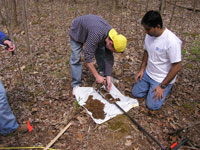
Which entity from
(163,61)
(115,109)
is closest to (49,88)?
(115,109)

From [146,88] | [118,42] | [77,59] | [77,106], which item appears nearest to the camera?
[118,42]

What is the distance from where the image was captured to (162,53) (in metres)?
2.99

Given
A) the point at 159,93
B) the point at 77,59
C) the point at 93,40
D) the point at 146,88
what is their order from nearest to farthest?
the point at 93,40
the point at 159,93
the point at 77,59
the point at 146,88

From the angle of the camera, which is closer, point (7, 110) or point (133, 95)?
point (7, 110)

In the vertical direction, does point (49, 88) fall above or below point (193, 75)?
below

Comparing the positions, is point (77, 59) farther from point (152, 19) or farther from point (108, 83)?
point (152, 19)

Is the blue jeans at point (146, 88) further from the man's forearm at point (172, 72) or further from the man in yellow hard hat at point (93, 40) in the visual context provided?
the man in yellow hard hat at point (93, 40)

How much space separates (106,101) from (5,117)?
185cm

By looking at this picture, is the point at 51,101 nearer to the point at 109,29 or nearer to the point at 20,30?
the point at 109,29

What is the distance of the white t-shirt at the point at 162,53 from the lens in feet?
9.04

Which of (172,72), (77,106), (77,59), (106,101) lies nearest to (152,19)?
(172,72)

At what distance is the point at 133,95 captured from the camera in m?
3.65

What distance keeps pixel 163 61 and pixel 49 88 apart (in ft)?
8.25

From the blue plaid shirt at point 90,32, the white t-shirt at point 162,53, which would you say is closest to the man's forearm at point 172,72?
the white t-shirt at point 162,53
